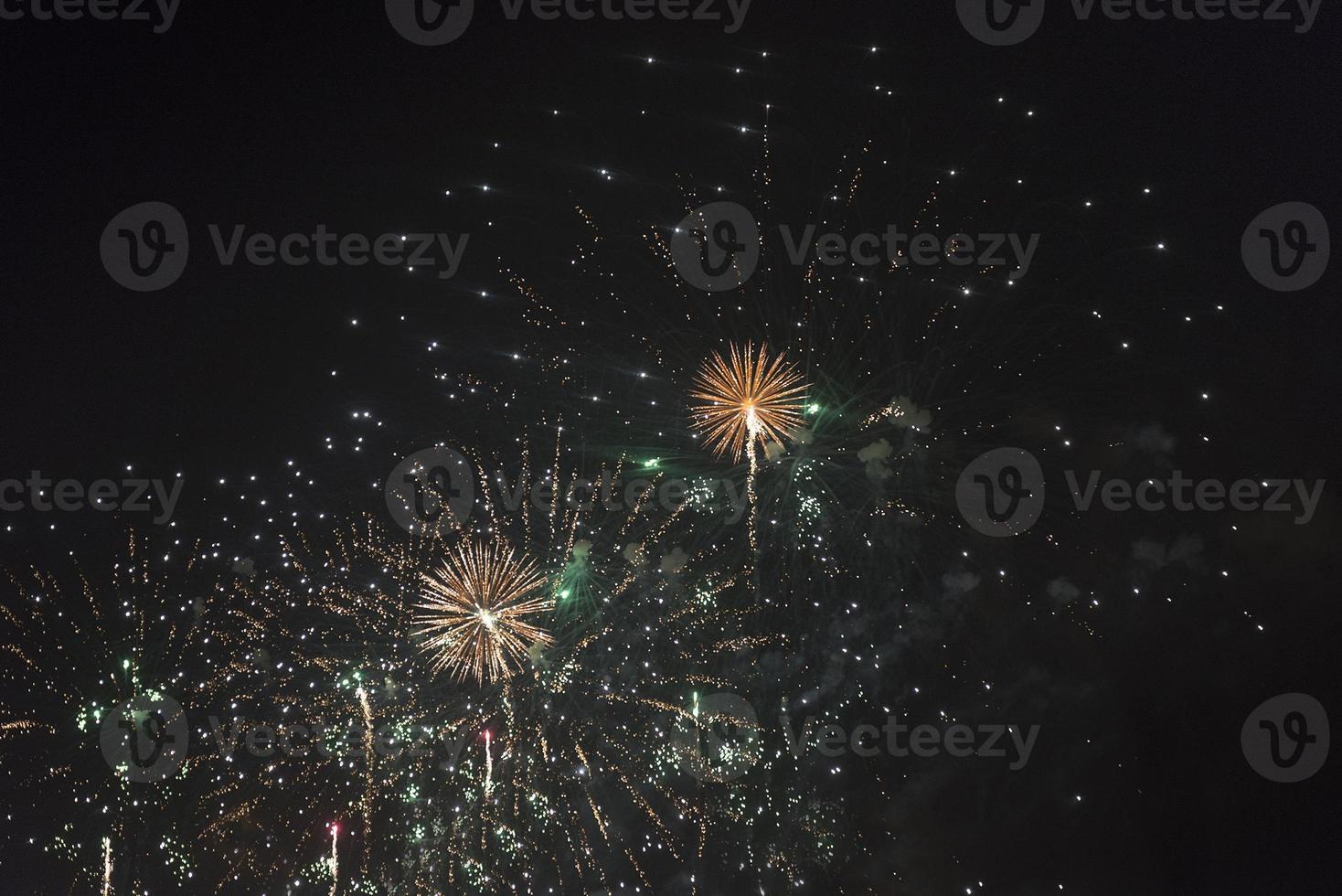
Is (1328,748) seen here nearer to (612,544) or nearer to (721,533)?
(721,533)

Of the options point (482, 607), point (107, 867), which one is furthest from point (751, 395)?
point (107, 867)

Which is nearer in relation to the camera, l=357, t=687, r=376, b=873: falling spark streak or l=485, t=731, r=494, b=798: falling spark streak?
l=357, t=687, r=376, b=873: falling spark streak

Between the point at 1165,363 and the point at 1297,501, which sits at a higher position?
the point at 1165,363

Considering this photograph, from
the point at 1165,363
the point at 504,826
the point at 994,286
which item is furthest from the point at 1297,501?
the point at 504,826

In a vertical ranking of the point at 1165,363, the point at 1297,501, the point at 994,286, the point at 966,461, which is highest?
the point at 994,286

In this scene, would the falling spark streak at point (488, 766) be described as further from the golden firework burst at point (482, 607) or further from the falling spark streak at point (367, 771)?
the falling spark streak at point (367, 771)

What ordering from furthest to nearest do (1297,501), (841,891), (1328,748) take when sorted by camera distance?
(841,891) → (1328,748) → (1297,501)

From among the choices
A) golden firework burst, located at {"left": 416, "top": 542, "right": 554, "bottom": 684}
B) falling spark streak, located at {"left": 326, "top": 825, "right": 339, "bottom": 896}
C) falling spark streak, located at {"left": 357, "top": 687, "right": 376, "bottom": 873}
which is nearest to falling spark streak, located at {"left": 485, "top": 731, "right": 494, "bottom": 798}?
golden firework burst, located at {"left": 416, "top": 542, "right": 554, "bottom": 684}

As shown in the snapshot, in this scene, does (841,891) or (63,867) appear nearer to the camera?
(63,867)

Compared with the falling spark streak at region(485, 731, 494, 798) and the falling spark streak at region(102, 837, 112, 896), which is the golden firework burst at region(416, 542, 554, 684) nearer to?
the falling spark streak at region(485, 731, 494, 798)
